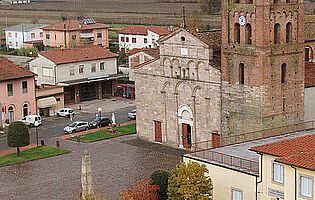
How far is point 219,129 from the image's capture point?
54.8 meters

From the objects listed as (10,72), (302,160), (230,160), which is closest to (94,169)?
(230,160)

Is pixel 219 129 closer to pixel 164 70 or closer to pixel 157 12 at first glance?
pixel 164 70

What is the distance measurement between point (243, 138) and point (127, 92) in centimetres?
3460

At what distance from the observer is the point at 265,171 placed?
3606 centimetres

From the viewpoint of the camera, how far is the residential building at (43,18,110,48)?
383ft

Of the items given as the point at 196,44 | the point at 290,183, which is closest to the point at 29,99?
the point at 196,44

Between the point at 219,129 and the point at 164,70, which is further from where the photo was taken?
the point at 164,70

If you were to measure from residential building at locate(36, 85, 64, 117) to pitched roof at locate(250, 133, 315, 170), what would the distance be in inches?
1577

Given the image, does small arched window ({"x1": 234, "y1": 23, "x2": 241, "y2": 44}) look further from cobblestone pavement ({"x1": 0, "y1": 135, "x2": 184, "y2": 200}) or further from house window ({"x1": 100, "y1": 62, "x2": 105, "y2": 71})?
house window ({"x1": 100, "y1": 62, "x2": 105, "y2": 71})

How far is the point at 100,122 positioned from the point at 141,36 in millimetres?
49231

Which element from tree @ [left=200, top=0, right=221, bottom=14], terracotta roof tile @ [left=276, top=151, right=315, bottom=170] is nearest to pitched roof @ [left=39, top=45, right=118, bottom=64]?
tree @ [left=200, top=0, right=221, bottom=14]

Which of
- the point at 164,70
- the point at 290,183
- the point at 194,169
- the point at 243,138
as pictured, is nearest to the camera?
the point at 290,183

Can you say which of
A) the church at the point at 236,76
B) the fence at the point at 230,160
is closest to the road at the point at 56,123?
the church at the point at 236,76

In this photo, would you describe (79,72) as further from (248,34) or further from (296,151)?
(296,151)
